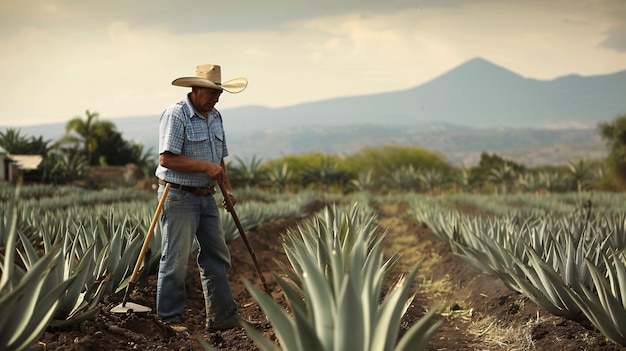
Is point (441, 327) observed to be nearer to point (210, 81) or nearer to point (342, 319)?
point (210, 81)

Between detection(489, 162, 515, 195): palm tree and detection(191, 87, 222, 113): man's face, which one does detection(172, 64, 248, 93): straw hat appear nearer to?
detection(191, 87, 222, 113): man's face

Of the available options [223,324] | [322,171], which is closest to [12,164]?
[322,171]

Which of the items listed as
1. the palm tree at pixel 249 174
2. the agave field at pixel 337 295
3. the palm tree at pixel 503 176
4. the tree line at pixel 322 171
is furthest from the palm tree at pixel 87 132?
the agave field at pixel 337 295

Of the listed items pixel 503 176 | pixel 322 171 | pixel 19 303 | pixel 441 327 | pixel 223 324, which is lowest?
pixel 503 176

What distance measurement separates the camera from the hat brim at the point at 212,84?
4.67 metres

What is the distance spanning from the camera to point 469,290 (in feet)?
21.8

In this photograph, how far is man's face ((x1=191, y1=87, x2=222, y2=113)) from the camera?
4.78 meters

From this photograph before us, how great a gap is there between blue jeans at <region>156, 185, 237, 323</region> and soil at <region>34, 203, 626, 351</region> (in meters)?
0.20

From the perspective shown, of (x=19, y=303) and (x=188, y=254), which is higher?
(x=19, y=303)

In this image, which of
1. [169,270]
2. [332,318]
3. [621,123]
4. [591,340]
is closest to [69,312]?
[169,270]

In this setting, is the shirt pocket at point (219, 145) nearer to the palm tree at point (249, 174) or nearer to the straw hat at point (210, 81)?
the straw hat at point (210, 81)

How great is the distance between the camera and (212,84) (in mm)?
4691

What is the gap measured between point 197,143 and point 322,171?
40.8 metres

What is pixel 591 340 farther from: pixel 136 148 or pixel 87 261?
pixel 136 148
